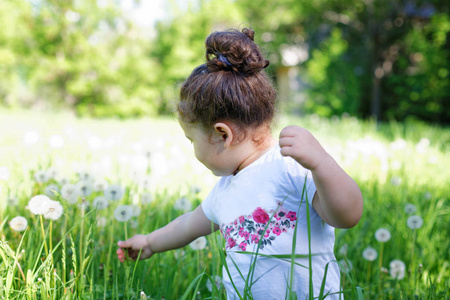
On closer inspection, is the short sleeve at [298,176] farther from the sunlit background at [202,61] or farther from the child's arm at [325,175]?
the sunlit background at [202,61]

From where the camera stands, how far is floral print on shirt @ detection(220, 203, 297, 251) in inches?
48.8

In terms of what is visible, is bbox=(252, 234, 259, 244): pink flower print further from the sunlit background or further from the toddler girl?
the sunlit background

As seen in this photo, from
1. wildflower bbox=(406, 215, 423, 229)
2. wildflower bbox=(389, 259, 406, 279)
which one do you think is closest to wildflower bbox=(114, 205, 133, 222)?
wildflower bbox=(389, 259, 406, 279)

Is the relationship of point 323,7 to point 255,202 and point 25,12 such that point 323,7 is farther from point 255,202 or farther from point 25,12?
point 255,202

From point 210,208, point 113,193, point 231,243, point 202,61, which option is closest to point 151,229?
point 113,193

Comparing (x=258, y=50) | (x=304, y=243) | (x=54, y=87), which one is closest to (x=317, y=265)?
(x=304, y=243)

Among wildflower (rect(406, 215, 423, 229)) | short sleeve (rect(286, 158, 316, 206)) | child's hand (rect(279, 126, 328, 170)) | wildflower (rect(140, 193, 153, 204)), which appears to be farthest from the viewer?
wildflower (rect(140, 193, 153, 204))

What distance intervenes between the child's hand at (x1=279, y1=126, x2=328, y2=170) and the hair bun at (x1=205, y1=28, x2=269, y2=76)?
335 mm

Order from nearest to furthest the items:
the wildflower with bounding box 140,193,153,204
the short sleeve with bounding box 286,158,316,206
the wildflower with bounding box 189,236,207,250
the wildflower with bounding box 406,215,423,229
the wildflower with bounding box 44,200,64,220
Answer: the short sleeve with bounding box 286,158,316,206
the wildflower with bounding box 44,200,64,220
the wildflower with bounding box 189,236,207,250
the wildflower with bounding box 406,215,423,229
the wildflower with bounding box 140,193,153,204

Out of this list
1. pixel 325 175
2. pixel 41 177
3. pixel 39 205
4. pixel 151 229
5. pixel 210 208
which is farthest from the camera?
pixel 41 177

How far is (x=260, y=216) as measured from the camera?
4.13 feet

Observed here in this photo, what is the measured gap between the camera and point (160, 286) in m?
1.49

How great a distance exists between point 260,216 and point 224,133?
0.28 metres

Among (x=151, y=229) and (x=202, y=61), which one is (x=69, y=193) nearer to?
(x=151, y=229)
